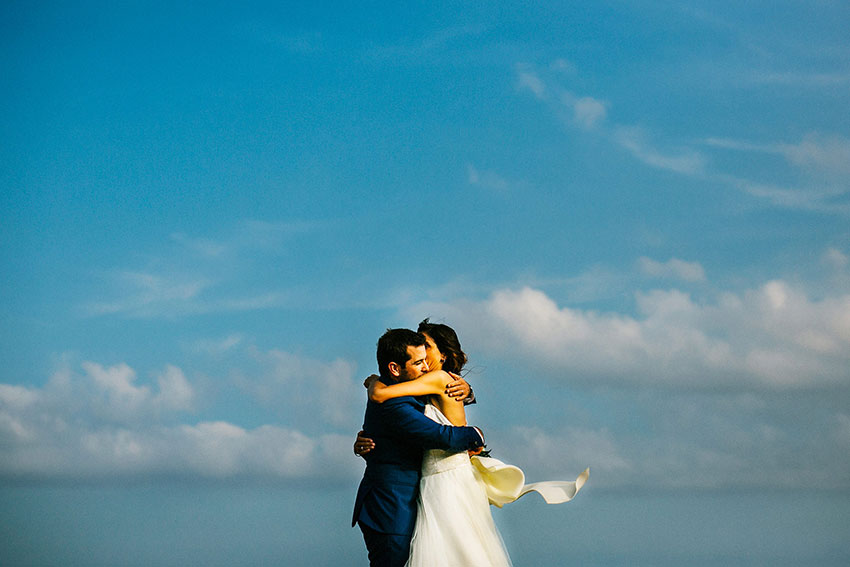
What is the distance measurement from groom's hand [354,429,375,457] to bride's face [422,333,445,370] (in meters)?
0.68

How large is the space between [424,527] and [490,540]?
0.52 m

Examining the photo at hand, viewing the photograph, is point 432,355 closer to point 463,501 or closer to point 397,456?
point 397,456

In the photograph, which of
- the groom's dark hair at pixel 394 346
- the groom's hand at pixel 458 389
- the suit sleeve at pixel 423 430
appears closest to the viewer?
the suit sleeve at pixel 423 430

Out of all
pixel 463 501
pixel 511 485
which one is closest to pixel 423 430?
pixel 463 501

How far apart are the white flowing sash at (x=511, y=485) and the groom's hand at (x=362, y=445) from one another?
0.80 metres

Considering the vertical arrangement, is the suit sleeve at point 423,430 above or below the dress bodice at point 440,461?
above

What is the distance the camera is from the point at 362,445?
777 centimetres

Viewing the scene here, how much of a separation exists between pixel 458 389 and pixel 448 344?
0.39 meters

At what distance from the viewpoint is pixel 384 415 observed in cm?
763

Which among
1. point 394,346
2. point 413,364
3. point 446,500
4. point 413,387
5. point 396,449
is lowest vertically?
point 446,500

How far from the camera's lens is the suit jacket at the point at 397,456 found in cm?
753

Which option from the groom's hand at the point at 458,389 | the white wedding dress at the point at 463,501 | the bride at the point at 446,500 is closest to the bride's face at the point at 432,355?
the bride at the point at 446,500

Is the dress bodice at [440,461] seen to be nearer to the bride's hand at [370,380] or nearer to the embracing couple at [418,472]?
the embracing couple at [418,472]

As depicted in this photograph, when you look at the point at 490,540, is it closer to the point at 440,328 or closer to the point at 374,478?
the point at 374,478
